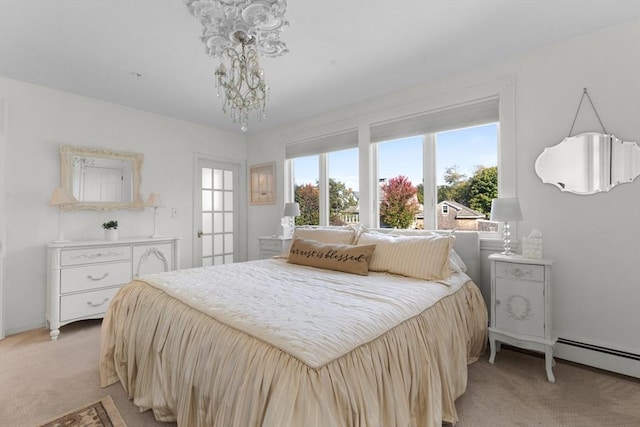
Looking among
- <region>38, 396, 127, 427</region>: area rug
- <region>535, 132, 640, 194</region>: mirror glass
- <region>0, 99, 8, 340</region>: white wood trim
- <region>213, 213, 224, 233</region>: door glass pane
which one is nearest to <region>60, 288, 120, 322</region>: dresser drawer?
<region>0, 99, 8, 340</region>: white wood trim

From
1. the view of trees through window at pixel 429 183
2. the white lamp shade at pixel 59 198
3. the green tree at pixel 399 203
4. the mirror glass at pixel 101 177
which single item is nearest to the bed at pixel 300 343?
the view of trees through window at pixel 429 183

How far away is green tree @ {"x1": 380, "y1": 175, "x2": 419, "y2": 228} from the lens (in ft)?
10.8

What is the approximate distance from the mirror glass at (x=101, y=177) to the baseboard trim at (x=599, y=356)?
4.51m

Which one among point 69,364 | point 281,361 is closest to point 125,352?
point 69,364

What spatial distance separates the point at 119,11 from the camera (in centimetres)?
198

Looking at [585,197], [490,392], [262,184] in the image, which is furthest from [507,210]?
[262,184]

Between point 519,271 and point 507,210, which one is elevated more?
point 507,210

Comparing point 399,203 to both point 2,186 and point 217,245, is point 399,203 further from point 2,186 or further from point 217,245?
point 2,186

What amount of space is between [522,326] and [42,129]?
477 cm

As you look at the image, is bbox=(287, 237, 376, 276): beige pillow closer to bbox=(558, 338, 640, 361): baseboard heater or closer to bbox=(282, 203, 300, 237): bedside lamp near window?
bbox=(282, 203, 300, 237): bedside lamp near window

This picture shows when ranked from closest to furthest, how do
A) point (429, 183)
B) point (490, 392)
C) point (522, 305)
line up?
point (490, 392)
point (522, 305)
point (429, 183)

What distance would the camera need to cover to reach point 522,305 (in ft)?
7.26

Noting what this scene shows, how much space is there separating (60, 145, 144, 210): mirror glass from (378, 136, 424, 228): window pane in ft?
9.75

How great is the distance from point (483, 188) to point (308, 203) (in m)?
2.25
